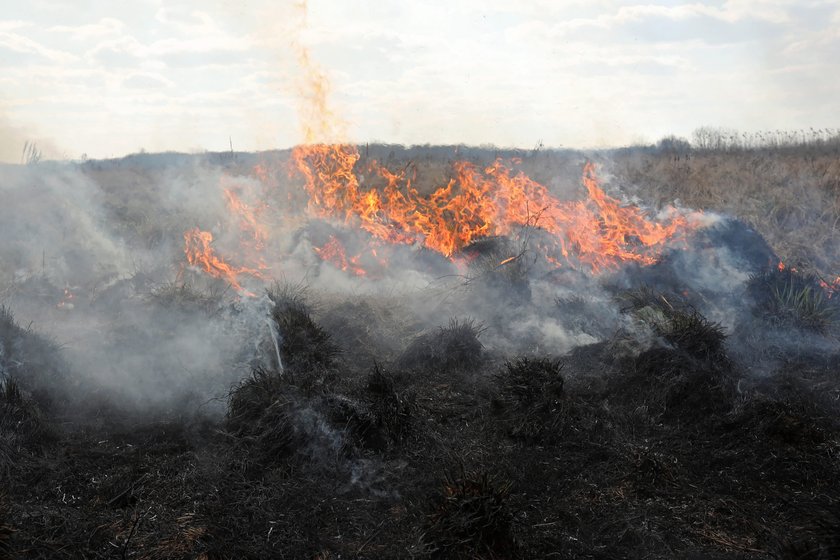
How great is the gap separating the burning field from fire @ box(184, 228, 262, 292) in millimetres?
52

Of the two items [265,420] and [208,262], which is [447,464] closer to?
[265,420]

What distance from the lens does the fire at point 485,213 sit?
1066 centimetres

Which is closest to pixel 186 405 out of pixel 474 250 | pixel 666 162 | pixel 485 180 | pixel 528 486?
pixel 528 486

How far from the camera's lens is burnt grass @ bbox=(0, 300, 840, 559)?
14.4ft

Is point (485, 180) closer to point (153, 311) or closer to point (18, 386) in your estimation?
point (153, 311)

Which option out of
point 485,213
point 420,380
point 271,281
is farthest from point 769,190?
point 271,281

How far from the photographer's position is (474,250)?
10812 millimetres

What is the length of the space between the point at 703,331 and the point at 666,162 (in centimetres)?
1484

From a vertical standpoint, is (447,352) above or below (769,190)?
below

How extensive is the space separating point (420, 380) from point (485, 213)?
5.09 m

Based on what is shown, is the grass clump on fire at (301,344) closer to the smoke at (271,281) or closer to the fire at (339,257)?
the smoke at (271,281)

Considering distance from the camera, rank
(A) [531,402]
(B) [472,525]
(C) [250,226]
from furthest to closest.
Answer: (C) [250,226], (A) [531,402], (B) [472,525]

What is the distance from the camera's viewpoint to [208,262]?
1011cm

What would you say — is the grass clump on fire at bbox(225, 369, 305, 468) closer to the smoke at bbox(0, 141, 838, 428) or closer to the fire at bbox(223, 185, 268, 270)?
the smoke at bbox(0, 141, 838, 428)
